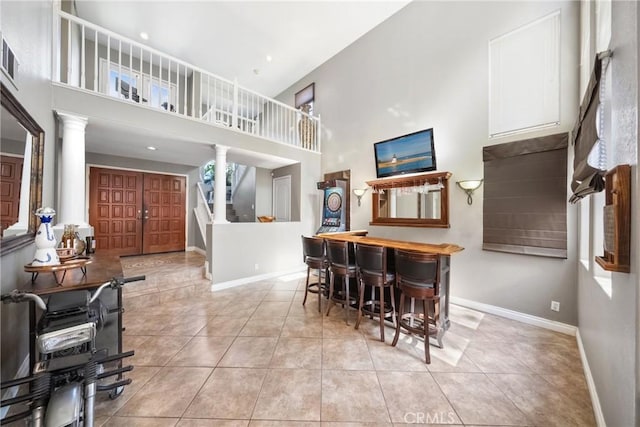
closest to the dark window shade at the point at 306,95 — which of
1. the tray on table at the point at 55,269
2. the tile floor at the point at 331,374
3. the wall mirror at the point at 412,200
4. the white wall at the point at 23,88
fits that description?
the wall mirror at the point at 412,200

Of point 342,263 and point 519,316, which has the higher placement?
point 342,263

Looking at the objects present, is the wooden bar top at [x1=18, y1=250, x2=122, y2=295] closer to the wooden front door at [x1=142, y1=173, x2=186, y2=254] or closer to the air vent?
the air vent

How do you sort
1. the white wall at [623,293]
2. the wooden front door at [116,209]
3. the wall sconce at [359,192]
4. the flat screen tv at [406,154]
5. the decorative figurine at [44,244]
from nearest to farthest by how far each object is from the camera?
the white wall at [623,293], the decorative figurine at [44,244], the flat screen tv at [406,154], the wall sconce at [359,192], the wooden front door at [116,209]

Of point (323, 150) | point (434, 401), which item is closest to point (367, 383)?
point (434, 401)

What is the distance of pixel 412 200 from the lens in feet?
12.8

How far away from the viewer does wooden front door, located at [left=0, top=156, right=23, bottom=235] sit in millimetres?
1495

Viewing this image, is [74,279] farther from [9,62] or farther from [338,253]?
[338,253]

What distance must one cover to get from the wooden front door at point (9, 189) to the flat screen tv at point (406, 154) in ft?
14.3

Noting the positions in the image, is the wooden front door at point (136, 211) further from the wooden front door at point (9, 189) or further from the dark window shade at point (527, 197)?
the dark window shade at point (527, 197)

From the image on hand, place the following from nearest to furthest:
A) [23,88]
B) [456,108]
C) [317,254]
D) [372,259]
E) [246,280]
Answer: [23,88] < [372,259] < [317,254] < [456,108] < [246,280]

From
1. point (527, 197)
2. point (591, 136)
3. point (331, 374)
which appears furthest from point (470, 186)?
point (331, 374)

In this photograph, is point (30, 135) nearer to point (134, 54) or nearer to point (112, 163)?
point (112, 163)

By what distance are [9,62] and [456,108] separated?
4.58 meters

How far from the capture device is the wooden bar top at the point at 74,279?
1.49 meters
